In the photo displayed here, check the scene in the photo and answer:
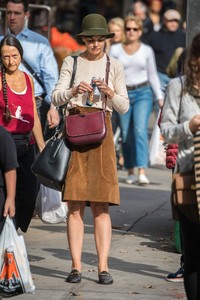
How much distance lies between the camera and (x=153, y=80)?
1356cm

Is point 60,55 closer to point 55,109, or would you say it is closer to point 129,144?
point 129,144

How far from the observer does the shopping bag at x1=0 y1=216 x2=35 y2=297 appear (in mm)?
6648

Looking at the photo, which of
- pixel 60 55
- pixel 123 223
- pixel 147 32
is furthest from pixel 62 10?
pixel 123 223

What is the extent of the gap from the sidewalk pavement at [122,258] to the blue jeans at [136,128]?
1.66 meters

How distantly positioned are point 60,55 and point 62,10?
20164 mm

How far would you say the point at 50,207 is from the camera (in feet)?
29.8

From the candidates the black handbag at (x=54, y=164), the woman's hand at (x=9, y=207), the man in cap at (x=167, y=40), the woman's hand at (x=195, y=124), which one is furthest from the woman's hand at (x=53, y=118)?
the man in cap at (x=167, y=40)

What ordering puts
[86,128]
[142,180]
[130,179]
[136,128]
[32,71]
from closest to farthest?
[86,128] < [32,71] < [142,180] < [136,128] < [130,179]

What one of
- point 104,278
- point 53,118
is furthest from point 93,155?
point 53,118

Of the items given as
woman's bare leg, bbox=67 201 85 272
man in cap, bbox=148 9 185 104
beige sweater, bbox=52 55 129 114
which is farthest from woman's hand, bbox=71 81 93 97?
man in cap, bbox=148 9 185 104

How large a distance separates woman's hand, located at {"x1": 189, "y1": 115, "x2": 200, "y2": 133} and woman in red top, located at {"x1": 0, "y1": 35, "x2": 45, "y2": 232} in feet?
7.37

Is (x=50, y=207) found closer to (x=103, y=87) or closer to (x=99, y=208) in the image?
(x=99, y=208)

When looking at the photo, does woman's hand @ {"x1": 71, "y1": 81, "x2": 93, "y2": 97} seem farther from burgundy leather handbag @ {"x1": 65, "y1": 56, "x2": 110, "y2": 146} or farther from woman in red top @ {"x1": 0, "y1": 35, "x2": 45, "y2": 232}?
woman in red top @ {"x1": 0, "y1": 35, "x2": 45, "y2": 232}

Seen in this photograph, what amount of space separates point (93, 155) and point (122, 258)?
1.36 meters
